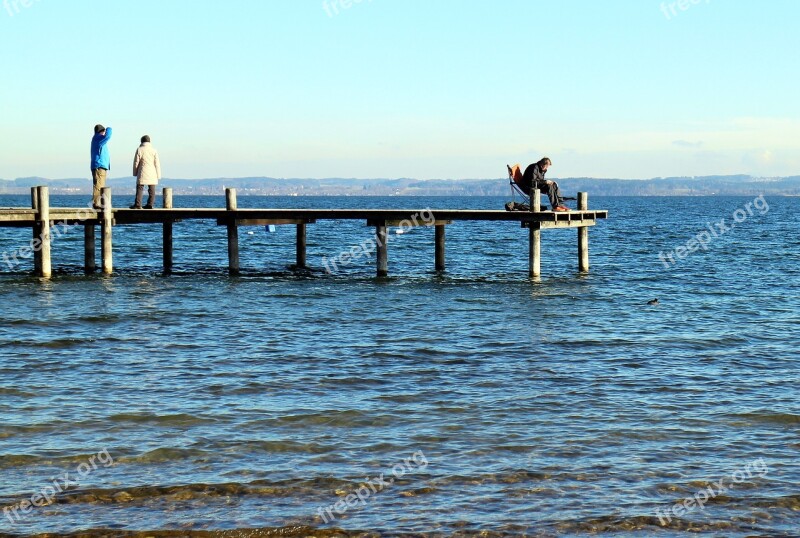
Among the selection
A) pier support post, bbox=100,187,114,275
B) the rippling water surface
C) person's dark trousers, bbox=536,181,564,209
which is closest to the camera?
the rippling water surface

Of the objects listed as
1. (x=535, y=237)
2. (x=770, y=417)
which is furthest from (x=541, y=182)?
(x=770, y=417)

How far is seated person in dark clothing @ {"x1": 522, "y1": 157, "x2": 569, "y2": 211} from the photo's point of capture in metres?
26.3

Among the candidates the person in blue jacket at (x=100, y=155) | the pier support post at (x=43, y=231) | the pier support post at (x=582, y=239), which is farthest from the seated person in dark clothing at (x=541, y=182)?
the pier support post at (x=43, y=231)

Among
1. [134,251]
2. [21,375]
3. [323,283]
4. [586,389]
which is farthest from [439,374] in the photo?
[134,251]

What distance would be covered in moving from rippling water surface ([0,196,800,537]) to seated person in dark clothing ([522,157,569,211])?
274 centimetres

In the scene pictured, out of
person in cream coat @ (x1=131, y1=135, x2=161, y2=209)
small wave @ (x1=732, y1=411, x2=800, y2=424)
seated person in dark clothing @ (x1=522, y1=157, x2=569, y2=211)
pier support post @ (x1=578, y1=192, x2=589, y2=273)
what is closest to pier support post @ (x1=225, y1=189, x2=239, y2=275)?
person in cream coat @ (x1=131, y1=135, x2=161, y2=209)

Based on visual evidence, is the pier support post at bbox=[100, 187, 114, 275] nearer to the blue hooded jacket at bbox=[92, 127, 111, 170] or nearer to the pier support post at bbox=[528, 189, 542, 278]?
the blue hooded jacket at bbox=[92, 127, 111, 170]

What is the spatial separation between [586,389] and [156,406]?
5385 millimetres

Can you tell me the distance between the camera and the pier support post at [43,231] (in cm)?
2520

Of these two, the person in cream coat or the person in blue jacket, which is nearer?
the person in blue jacket

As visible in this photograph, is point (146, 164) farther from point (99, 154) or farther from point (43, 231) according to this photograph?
point (43, 231)

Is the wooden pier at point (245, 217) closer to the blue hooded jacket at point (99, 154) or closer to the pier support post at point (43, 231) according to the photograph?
the pier support post at point (43, 231)

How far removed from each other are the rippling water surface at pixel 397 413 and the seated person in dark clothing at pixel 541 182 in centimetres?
274

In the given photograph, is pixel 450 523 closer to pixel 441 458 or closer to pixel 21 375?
pixel 441 458
